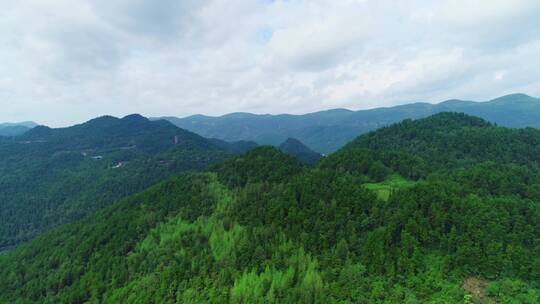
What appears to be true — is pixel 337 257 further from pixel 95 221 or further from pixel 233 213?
pixel 95 221

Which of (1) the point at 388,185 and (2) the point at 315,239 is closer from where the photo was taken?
(2) the point at 315,239

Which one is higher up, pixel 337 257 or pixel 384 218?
pixel 384 218

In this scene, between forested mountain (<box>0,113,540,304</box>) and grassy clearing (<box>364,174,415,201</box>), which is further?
grassy clearing (<box>364,174,415,201</box>)

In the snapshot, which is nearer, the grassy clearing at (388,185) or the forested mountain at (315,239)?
the forested mountain at (315,239)

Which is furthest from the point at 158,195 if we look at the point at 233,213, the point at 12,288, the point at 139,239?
the point at 12,288

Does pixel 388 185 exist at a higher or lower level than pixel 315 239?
higher
